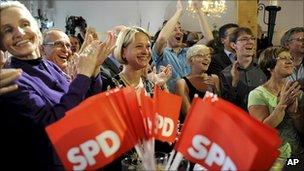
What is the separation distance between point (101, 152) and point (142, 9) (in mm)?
6494

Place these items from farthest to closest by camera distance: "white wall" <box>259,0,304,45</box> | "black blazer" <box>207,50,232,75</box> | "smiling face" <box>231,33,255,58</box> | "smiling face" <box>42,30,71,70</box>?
"white wall" <box>259,0,304,45</box>, "black blazer" <box>207,50,232,75</box>, "smiling face" <box>231,33,255,58</box>, "smiling face" <box>42,30,71,70</box>

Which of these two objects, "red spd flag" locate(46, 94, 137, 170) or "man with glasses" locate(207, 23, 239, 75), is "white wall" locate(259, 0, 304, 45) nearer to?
"man with glasses" locate(207, 23, 239, 75)

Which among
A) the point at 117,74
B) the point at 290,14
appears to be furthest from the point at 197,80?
the point at 290,14

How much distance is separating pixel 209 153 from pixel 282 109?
1.11 m

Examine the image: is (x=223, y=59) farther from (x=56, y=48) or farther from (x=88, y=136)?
(x=88, y=136)

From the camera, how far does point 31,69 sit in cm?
126

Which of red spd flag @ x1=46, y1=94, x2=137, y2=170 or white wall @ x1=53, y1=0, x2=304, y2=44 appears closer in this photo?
red spd flag @ x1=46, y1=94, x2=137, y2=170

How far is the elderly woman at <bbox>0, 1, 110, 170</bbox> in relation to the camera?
3.71ft

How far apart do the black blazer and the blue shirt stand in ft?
0.60

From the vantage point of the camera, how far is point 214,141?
2.92 ft

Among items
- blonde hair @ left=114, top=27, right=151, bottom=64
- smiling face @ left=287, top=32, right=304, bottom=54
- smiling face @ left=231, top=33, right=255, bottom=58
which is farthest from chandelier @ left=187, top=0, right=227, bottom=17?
blonde hair @ left=114, top=27, right=151, bottom=64

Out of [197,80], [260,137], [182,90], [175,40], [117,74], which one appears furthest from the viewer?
[175,40]

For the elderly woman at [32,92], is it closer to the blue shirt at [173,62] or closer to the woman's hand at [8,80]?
the woman's hand at [8,80]

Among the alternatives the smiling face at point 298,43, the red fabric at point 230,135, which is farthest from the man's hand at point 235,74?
the red fabric at point 230,135
